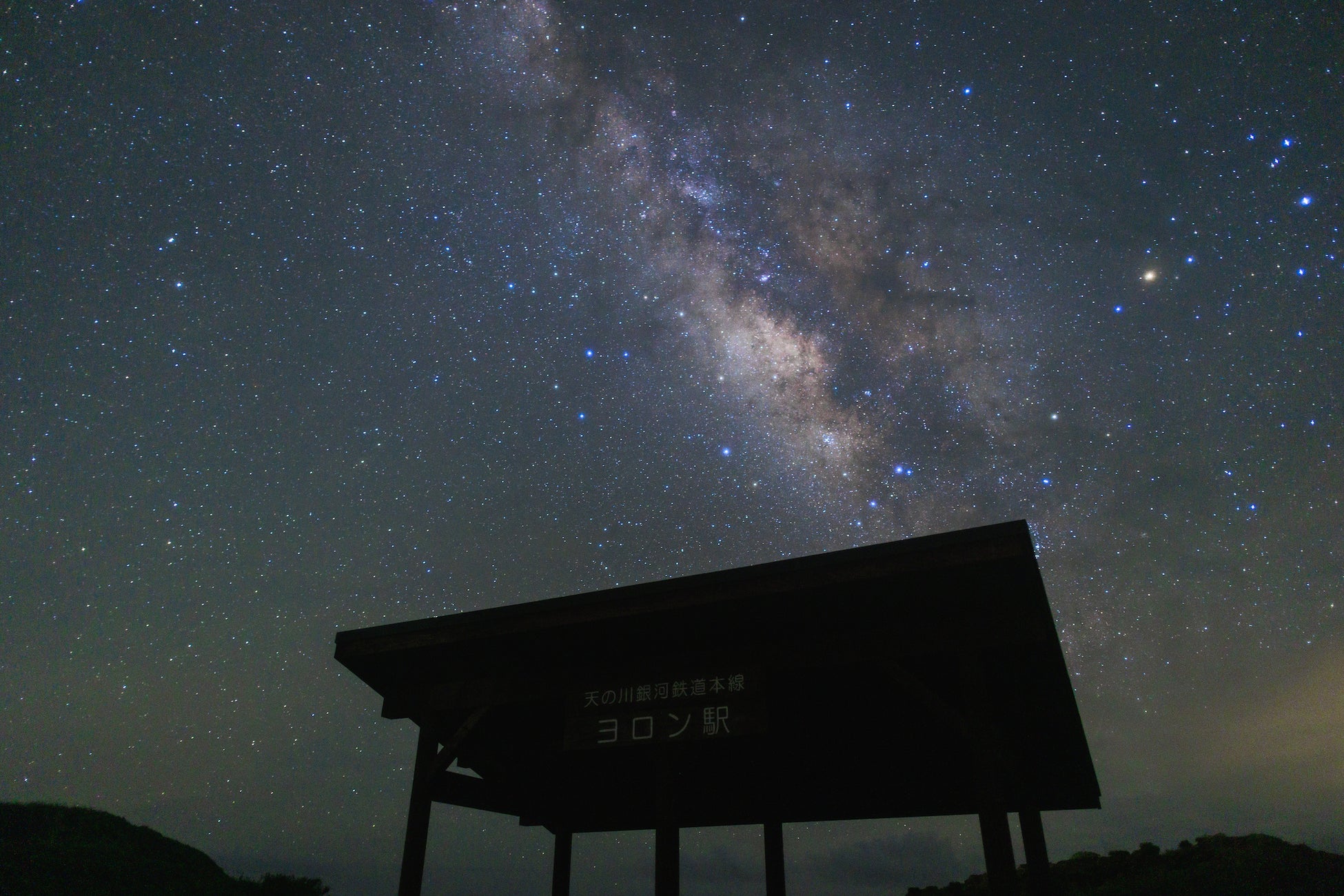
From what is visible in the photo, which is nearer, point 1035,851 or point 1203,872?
point 1035,851

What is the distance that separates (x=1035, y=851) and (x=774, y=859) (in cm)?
434

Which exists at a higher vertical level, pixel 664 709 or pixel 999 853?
pixel 664 709

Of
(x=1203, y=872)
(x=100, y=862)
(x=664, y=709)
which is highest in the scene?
(x=664, y=709)

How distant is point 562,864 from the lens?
12.2 m

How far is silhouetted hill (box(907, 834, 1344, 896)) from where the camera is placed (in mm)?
11438

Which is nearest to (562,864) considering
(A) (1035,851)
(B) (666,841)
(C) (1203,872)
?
(B) (666,841)

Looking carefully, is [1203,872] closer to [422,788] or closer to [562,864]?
[562,864]

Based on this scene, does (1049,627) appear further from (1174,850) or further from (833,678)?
(1174,850)

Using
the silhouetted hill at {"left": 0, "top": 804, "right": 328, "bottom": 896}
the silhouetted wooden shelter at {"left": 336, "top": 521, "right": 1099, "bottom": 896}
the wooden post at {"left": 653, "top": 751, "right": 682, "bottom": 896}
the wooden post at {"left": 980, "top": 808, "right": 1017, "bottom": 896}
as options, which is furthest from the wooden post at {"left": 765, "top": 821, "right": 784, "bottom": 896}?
the silhouetted hill at {"left": 0, "top": 804, "right": 328, "bottom": 896}

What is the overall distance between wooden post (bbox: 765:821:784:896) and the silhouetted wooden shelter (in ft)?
A: 3.23

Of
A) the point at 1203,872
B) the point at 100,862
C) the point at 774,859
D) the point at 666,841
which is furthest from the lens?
the point at 100,862

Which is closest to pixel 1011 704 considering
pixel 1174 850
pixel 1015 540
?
pixel 1015 540

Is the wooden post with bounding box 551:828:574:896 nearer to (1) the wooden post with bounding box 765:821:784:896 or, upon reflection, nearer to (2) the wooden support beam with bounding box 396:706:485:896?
(1) the wooden post with bounding box 765:821:784:896

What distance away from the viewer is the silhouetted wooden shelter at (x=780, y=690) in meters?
6.34
